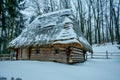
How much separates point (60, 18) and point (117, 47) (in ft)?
53.7

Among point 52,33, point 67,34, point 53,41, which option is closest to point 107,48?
point 52,33

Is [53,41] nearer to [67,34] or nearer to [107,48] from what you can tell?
[67,34]

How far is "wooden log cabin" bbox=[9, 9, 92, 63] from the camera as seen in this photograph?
702 inches

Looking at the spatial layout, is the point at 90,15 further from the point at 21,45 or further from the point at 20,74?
the point at 20,74

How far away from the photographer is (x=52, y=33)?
64.6ft

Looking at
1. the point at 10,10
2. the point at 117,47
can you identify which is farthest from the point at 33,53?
the point at 117,47

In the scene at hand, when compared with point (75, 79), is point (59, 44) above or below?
above

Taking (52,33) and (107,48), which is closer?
(52,33)

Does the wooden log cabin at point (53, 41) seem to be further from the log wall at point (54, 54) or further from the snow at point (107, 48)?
the snow at point (107, 48)

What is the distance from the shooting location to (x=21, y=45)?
20297 mm

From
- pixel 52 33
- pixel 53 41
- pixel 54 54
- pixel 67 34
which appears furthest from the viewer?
pixel 52 33

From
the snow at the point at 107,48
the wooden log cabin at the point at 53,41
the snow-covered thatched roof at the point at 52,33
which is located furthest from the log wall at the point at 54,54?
the snow at the point at 107,48

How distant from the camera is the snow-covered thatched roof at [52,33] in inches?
704

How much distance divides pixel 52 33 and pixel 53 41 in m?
1.89
